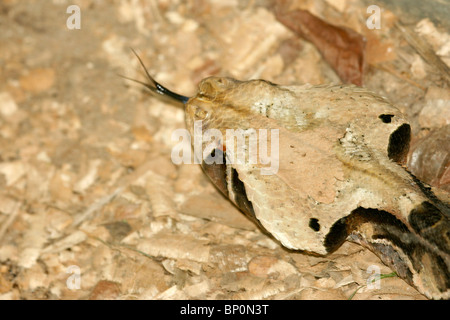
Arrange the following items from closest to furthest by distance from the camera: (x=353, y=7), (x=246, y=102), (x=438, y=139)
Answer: (x=246, y=102) < (x=438, y=139) < (x=353, y=7)

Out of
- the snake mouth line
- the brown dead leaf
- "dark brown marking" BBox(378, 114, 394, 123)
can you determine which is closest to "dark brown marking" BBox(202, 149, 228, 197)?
the snake mouth line

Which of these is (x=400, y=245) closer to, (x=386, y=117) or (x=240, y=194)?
(x=386, y=117)

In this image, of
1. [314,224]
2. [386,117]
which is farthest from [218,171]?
[386,117]

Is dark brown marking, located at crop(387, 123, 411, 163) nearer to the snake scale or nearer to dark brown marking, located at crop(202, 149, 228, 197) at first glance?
the snake scale
